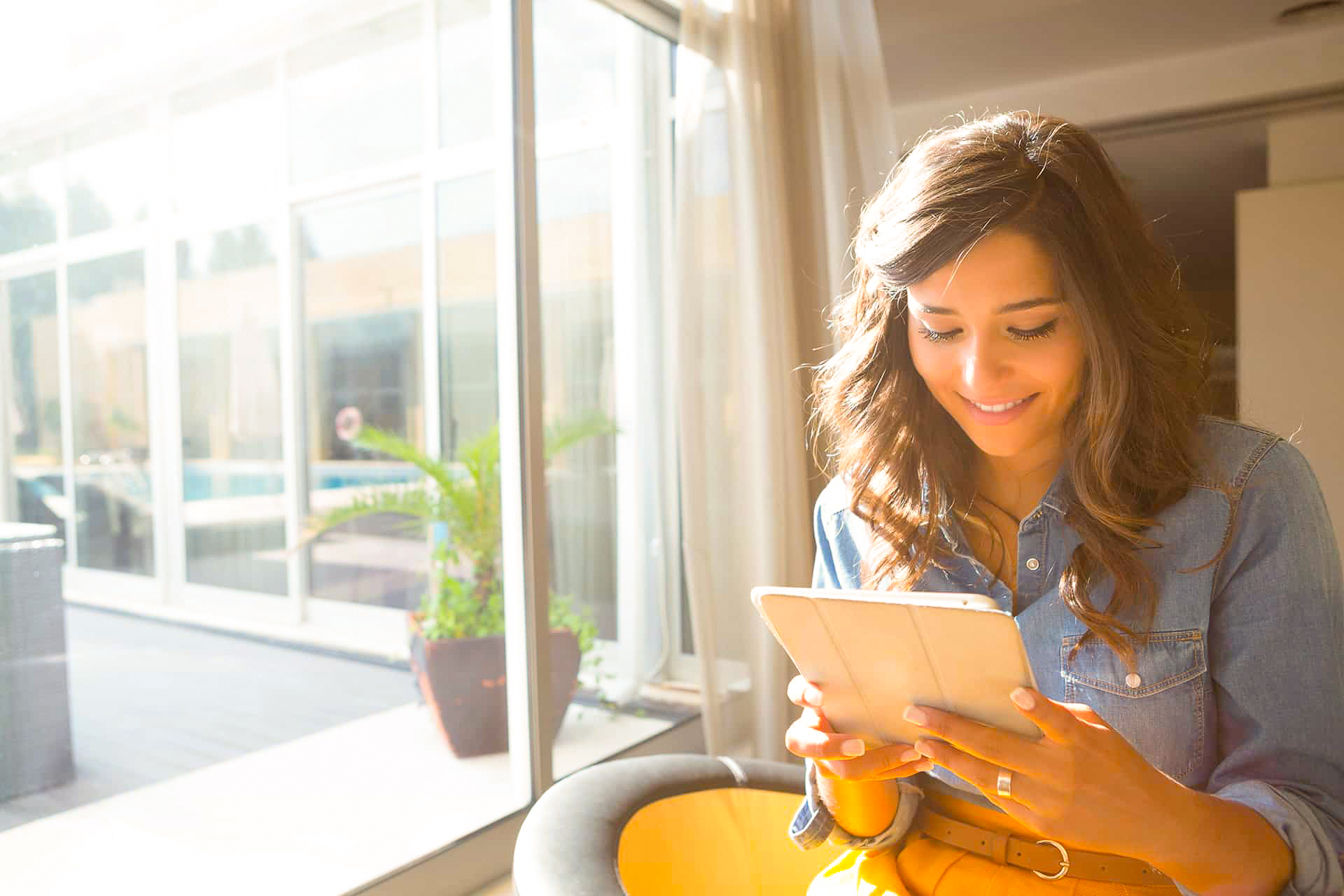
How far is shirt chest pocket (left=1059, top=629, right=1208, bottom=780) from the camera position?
3.31ft

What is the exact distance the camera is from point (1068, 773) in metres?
0.78

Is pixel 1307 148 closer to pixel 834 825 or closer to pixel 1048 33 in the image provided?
pixel 1048 33

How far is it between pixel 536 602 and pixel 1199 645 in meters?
1.42

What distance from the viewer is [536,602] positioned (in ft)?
7.01

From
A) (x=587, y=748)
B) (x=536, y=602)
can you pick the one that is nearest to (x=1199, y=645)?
(x=536, y=602)

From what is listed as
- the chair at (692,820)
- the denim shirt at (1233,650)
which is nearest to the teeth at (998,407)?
the denim shirt at (1233,650)

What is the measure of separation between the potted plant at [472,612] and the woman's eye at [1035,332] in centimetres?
184

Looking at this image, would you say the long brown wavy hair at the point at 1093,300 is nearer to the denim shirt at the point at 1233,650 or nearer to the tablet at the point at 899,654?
the denim shirt at the point at 1233,650

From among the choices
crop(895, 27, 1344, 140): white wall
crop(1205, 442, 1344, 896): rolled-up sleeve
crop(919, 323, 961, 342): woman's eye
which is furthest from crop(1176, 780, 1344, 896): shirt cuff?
crop(895, 27, 1344, 140): white wall

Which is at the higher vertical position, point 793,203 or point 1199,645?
point 793,203

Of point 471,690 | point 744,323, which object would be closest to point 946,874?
point 744,323

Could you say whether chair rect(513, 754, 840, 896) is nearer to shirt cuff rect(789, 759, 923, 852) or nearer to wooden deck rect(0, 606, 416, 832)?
shirt cuff rect(789, 759, 923, 852)

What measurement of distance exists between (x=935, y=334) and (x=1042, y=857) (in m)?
0.57

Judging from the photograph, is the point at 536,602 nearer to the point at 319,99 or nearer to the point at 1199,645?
the point at 1199,645
